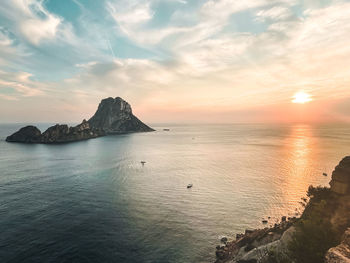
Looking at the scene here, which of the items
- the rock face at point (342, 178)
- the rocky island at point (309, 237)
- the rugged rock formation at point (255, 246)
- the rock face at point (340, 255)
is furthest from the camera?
the rock face at point (342, 178)

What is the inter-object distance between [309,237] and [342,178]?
1678 cm

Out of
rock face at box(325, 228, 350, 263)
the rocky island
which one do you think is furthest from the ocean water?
rock face at box(325, 228, 350, 263)

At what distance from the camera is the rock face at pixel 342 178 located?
4175 centimetres

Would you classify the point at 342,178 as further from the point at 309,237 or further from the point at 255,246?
the point at 255,246

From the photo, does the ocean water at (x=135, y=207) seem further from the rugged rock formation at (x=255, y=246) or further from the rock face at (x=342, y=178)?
the rock face at (x=342, y=178)

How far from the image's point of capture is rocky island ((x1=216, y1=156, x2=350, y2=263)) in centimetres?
3328

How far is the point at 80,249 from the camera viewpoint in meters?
46.8

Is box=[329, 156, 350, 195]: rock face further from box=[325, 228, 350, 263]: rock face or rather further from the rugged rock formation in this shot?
box=[325, 228, 350, 263]: rock face

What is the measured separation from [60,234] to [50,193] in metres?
36.0

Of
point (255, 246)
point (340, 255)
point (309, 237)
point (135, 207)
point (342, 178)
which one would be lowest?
point (135, 207)

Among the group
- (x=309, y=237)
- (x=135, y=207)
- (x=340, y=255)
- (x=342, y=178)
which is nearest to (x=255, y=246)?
(x=309, y=237)

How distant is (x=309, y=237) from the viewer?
34250 mm

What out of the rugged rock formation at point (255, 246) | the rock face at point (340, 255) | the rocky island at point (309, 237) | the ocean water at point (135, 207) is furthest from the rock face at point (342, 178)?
the rock face at point (340, 255)

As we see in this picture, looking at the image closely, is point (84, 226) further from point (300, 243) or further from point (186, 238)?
point (300, 243)
